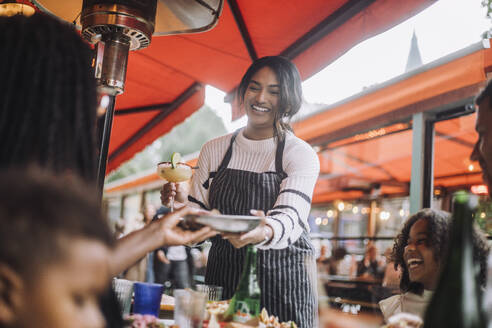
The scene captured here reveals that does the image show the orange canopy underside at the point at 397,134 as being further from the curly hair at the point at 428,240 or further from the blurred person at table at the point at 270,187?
the blurred person at table at the point at 270,187

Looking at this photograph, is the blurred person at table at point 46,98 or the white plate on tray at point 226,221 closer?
the blurred person at table at point 46,98

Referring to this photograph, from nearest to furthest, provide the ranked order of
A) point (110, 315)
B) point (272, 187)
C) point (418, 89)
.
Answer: point (110, 315) < point (272, 187) < point (418, 89)

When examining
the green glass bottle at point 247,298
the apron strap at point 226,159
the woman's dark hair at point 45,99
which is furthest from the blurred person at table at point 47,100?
the apron strap at point 226,159

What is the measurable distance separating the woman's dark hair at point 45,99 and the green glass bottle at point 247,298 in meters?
0.61

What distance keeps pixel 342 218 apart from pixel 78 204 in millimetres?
8671

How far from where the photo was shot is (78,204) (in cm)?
54

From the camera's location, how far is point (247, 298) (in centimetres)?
129

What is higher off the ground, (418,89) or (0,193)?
(418,89)

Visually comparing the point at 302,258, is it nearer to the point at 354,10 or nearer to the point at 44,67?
the point at 354,10

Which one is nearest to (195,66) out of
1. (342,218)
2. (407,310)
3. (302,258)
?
(302,258)

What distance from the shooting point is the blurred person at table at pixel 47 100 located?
0.78 m

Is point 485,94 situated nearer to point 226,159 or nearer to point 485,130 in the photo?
point 485,130

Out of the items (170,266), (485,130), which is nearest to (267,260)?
(485,130)

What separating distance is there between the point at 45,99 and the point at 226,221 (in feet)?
1.76
